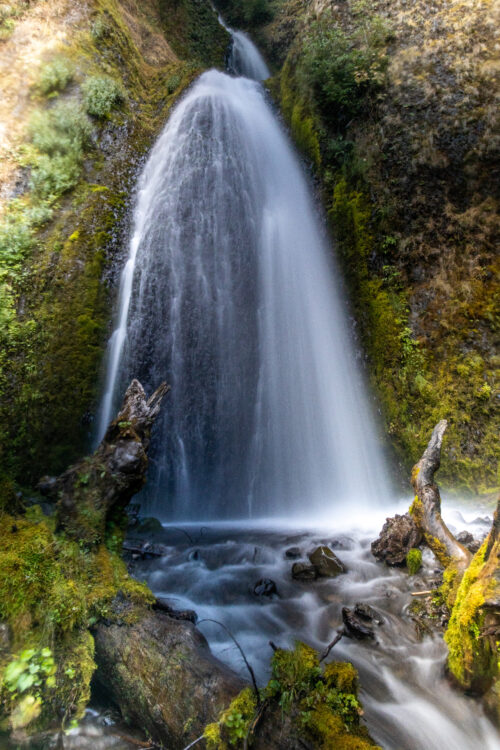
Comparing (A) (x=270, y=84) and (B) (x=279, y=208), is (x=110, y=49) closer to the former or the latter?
(A) (x=270, y=84)

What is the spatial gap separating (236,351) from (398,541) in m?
5.03

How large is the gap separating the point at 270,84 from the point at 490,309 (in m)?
12.4

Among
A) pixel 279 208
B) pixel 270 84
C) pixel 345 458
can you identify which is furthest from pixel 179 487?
pixel 270 84

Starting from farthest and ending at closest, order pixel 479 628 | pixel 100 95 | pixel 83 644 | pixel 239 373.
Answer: pixel 100 95 < pixel 239 373 < pixel 83 644 < pixel 479 628

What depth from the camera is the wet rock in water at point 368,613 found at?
12.5 feet

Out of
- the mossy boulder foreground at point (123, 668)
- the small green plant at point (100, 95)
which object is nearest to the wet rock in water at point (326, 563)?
the mossy boulder foreground at point (123, 668)

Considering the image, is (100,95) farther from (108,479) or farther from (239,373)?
(108,479)

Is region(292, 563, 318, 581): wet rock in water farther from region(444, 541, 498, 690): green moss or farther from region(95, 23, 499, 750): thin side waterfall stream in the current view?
region(444, 541, 498, 690): green moss

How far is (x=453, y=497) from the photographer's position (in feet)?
20.5

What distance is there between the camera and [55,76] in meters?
9.06

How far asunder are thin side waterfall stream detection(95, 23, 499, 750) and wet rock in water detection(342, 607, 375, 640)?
79 cm

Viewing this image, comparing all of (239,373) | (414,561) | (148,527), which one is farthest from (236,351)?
(414,561)

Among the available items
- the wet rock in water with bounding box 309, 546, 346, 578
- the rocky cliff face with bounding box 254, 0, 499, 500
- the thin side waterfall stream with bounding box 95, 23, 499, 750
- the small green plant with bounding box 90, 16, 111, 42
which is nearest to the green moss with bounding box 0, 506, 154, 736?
the thin side waterfall stream with bounding box 95, 23, 499, 750

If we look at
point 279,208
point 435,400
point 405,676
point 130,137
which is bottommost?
point 405,676
